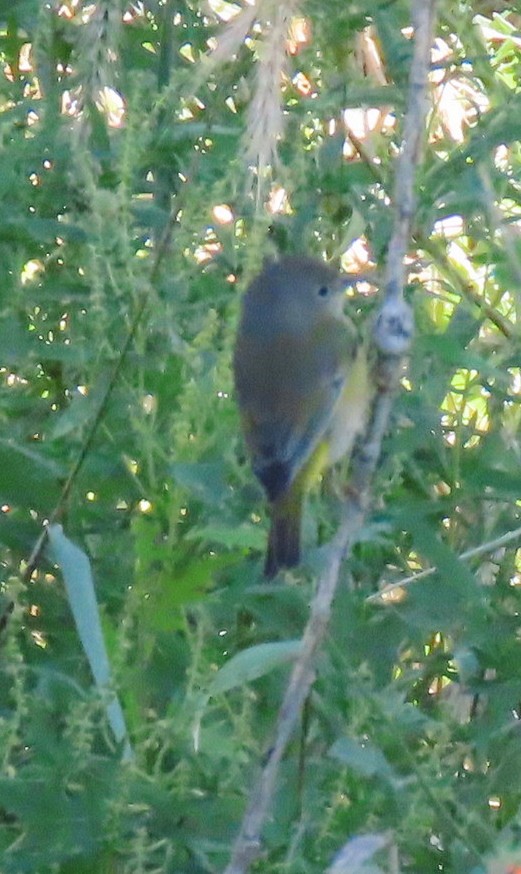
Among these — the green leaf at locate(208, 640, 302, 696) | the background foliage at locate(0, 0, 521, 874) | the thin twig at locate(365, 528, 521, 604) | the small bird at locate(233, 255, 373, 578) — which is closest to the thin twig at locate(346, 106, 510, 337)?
the background foliage at locate(0, 0, 521, 874)

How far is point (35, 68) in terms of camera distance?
2.21m

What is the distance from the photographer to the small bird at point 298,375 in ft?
7.15

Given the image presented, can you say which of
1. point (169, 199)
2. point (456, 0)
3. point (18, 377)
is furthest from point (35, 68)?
point (456, 0)

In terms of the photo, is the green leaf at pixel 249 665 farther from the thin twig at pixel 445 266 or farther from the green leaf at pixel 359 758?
the thin twig at pixel 445 266

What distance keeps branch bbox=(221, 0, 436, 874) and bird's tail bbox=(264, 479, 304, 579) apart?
1.11ft

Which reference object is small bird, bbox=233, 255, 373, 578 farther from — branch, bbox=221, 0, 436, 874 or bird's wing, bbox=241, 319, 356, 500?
branch, bbox=221, 0, 436, 874

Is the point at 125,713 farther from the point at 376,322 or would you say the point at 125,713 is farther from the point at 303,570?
the point at 376,322

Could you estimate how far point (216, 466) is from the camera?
1681mm

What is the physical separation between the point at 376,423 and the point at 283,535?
1.52 ft

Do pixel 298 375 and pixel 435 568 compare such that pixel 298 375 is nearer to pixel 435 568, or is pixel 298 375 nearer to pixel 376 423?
pixel 435 568

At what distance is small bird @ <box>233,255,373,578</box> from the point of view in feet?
7.15

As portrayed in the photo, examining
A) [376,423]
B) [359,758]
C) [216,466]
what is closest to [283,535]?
[216,466]

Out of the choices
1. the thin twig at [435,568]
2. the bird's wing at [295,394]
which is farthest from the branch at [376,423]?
the bird's wing at [295,394]

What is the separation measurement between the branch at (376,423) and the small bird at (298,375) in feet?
1.93
